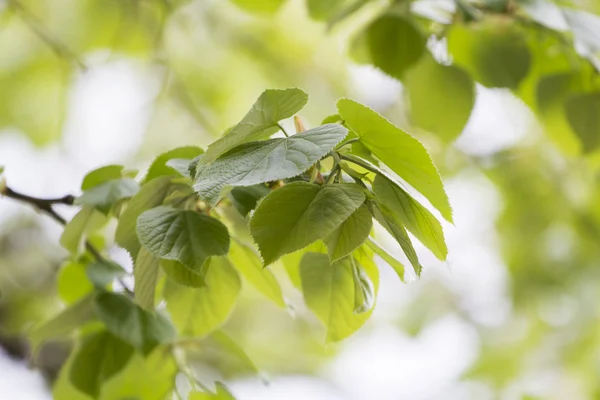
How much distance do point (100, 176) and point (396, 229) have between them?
0.70 feet

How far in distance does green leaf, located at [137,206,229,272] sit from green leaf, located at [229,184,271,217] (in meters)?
0.01

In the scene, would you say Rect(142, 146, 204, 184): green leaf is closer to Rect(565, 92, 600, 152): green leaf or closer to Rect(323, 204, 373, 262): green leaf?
Rect(323, 204, 373, 262): green leaf

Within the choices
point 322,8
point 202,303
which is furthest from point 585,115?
point 202,303

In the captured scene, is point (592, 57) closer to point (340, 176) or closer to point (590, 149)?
point (590, 149)

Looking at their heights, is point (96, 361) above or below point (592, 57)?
below

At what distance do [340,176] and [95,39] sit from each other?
29.6 inches

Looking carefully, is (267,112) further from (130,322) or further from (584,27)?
(584,27)

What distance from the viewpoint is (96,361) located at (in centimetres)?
46


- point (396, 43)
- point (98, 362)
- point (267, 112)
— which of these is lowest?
point (98, 362)

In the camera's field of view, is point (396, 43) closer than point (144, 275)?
No

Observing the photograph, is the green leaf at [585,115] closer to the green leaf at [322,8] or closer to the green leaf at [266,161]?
the green leaf at [322,8]

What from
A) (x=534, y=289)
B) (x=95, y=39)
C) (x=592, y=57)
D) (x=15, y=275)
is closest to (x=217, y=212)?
(x=592, y=57)

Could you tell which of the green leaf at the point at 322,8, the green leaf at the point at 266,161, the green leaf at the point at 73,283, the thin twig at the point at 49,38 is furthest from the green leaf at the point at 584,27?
the thin twig at the point at 49,38

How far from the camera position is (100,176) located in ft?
1.39
